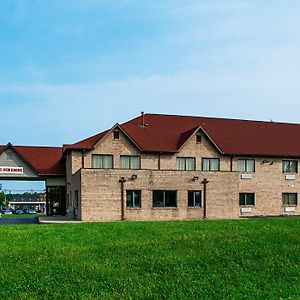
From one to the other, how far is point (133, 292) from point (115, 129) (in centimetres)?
2761

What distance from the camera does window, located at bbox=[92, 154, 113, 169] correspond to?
38188 mm

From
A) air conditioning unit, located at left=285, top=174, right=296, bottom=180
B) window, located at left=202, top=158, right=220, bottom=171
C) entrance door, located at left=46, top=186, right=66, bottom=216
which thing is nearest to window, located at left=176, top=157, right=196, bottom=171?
window, located at left=202, top=158, right=220, bottom=171

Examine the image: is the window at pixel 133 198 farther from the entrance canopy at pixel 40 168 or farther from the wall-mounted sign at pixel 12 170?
the wall-mounted sign at pixel 12 170

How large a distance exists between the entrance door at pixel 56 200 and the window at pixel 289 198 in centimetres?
1842

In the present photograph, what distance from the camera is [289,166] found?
43406mm

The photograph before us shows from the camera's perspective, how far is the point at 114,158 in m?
38.4

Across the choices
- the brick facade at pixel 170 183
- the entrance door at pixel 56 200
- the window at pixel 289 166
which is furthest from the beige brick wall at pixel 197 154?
the entrance door at pixel 56 200

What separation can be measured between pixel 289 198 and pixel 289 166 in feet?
8.69

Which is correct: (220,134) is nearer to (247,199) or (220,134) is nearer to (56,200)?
(247,199)

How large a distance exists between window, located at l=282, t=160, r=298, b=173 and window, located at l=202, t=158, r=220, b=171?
20.0ft

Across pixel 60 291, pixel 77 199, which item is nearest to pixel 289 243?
pixel 60 291

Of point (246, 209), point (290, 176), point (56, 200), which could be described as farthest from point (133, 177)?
point (290, 176)

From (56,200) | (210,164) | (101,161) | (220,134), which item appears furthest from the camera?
(56,200)

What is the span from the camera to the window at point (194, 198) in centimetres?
3725
